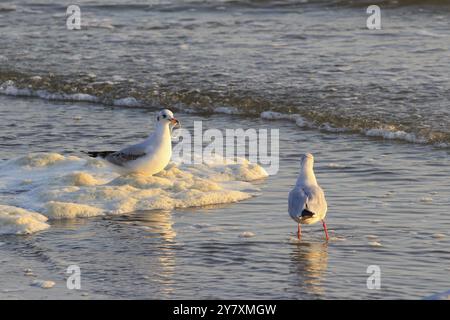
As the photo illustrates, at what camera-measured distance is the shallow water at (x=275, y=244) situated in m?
6.68

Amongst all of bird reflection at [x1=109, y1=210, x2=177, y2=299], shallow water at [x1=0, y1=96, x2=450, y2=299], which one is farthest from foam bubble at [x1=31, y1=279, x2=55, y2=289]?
bird reflection at [x1=109, y1=210, x2=177, y2=299]

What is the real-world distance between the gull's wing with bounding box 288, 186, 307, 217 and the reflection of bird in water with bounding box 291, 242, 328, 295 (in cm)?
24

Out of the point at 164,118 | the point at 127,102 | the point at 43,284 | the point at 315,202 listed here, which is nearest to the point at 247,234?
the point at 315,202

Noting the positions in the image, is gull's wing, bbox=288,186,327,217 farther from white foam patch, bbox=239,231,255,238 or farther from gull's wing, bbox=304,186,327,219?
white foam patch, bbox=239,231,255,238

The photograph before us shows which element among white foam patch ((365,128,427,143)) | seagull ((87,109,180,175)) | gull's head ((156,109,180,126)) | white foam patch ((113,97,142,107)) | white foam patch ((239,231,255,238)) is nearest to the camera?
white foam patch ((239,231,255,238))

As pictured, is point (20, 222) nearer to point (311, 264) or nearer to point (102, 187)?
point (102, 187)

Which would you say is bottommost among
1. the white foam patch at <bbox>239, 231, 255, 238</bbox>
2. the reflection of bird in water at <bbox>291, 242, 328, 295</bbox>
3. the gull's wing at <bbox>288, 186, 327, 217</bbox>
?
the reflection of bird in water at <bbox>291, 242, 328, 295</bbox>

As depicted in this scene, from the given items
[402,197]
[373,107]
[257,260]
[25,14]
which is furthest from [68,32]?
[257,260]

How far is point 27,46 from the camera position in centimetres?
1700

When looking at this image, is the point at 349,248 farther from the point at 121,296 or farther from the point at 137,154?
the point at 137,154

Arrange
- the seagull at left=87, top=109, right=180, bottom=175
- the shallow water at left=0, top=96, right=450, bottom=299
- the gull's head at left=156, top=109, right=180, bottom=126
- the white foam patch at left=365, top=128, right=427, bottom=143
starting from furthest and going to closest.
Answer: the white foam patch at left=365, top=128, right=427, bottom=143 → the gull's head at left=156, top=109, right=180, bottom=126 → the seagull at left=87, top=109, right=180, bottom=175 → the shallow water at left=0, top=96, right=450, bottom=299

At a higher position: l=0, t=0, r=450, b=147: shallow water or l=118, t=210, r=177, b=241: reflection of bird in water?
l=0, t=0, r=450, b=147: shallow water

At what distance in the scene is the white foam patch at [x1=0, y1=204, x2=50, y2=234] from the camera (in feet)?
26.1
